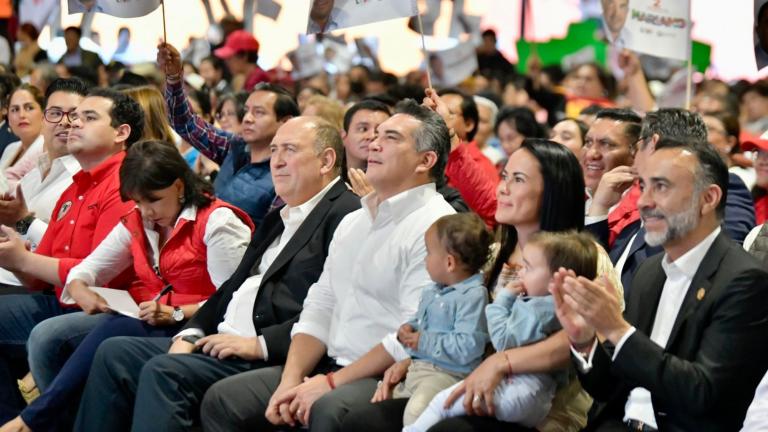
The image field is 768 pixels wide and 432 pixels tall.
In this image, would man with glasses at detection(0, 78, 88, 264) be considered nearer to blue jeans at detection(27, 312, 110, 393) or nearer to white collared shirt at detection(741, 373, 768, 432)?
blue jeans at detection(27, 312, 110, 393)

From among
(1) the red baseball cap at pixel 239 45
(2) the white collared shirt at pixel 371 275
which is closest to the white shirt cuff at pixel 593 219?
(2) the white collared shirt at pixel 371 275

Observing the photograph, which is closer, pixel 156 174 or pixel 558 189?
pixel 558 189

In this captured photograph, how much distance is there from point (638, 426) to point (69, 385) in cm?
253

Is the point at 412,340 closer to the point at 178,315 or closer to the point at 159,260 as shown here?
the point at 178,315

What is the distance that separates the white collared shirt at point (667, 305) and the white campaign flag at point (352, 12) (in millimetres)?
2326

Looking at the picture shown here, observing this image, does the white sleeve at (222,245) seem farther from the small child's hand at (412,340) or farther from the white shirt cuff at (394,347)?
the small child's hand at (412,340)

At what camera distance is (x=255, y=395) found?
15.7 feet

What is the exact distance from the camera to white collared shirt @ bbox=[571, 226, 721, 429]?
3.86 meters

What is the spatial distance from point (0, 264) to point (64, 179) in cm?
98

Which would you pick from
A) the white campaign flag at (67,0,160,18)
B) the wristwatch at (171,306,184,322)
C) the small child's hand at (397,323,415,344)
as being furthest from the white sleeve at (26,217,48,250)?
the small child's hand at (397,323,415,344)

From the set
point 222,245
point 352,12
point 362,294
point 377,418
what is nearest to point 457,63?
point 352,12

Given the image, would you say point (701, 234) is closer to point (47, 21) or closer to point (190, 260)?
point (190, 260)

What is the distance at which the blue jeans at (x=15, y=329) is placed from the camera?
242 inches

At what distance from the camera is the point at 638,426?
13.2 feet
